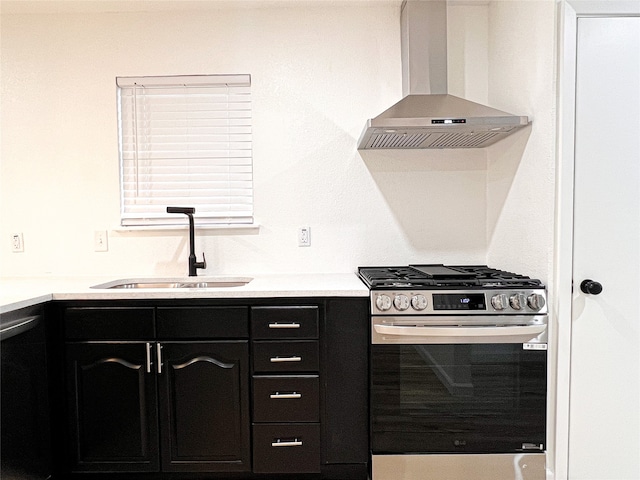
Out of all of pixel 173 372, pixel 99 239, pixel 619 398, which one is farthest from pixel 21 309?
pixel 619 398

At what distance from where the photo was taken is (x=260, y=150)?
2.39m

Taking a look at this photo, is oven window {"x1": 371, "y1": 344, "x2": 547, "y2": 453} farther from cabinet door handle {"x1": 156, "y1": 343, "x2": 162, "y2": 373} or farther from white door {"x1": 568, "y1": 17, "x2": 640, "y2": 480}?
cabinet door handle {"x1": 156, "y1": 343, "x2": 162, "y2": 373}

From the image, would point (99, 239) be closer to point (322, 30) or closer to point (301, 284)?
point (301, 284)

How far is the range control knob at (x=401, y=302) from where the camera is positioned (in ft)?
5.66

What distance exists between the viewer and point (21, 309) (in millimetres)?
1613

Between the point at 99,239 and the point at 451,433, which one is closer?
the point at 451,433

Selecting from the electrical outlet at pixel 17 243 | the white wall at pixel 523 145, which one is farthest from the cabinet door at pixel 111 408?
the white wall at pixel 523 145

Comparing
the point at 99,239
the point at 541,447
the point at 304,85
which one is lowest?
the point at 541,447

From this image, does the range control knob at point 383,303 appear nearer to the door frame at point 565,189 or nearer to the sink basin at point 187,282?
the door frame at point 565,189

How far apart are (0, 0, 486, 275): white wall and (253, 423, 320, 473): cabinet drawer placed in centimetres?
89

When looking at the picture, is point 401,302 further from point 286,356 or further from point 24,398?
point 24,398

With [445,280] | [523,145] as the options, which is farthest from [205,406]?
[523,145]

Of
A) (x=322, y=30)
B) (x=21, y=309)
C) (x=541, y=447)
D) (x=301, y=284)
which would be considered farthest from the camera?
(x=322, y=30)

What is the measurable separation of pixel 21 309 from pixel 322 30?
2006 mm
